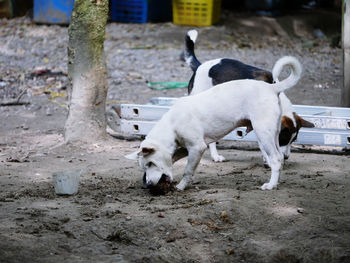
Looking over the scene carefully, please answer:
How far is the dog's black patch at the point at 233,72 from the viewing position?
Result: 602 centimetres

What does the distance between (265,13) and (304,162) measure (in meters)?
9.76

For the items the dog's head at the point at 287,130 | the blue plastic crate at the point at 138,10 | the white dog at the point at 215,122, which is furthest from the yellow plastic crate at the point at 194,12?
the white dog at the point at 215,122

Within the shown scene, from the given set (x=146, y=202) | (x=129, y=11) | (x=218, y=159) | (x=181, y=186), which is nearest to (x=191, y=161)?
(x=181, y=186)

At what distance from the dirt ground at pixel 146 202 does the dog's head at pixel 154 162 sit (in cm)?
16

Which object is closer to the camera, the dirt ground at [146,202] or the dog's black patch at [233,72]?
the dirt ground at [146,202]

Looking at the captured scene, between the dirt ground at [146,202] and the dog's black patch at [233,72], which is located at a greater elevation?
the dog's black patch at [233,72]

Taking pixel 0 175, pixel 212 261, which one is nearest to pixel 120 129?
pixel 0 175

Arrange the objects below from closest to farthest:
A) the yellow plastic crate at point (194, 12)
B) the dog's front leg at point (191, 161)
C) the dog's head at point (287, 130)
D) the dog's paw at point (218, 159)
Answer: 1. the dog's front leg at point (191, 161)
2. the dog's head at point (287, 130)
3. the dog's paw at point (218, 159)
4. the yellow plastic crate at point (194, 12)

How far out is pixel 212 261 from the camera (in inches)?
146

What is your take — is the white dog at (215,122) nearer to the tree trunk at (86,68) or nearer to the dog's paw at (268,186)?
the dog's paw at (268,186)

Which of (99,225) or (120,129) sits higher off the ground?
(99,225)

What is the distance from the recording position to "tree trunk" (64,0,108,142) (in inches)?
254

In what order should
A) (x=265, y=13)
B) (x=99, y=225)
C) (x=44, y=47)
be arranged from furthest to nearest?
1. (x=265, y=13)
2. (x=44, y=47)
3. (x=99, y=225)

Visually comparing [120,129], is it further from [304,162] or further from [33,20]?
[33,20]
